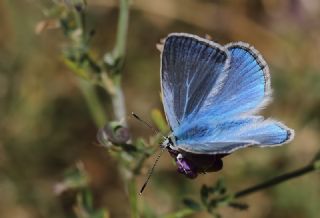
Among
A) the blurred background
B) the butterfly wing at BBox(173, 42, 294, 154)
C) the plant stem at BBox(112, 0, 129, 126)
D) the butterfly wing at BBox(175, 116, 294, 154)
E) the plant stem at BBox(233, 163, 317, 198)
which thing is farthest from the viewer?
the blurred background

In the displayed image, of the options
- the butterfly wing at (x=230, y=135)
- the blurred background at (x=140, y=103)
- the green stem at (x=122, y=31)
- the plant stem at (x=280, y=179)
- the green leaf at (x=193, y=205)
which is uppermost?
the butterfly wing at (x=230, y=135)

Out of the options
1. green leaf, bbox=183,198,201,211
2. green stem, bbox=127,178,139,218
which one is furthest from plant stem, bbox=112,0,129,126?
green leaf, bbox=183,198,201,211

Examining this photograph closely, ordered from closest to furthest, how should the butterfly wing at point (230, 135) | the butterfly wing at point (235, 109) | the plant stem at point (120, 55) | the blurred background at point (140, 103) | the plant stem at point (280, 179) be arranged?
1. the butterfly wing at point (230, 135)
2. the butterfly wing at point (235, 109)
3. the plant stem at point (280, 179)
4. the plant stem at point (120, 55)
5. the blurred background at point (140, 103)

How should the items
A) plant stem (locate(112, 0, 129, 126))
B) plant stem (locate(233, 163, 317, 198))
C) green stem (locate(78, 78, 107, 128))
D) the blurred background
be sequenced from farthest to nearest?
the blurred background
green stem (locate(78, 78, 107, 128))
plant stem (locate(112, 0, 129, 126))
plant stem (locate(233, 163, 317, 198))

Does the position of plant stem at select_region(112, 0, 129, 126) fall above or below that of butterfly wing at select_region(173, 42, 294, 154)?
below

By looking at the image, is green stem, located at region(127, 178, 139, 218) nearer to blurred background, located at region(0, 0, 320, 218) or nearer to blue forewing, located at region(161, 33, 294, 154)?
blue forewing, located at region(161, 33, 294, 154)

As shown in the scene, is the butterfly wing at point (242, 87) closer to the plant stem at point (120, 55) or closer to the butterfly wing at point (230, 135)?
the butterfly wing at point (230, 135)

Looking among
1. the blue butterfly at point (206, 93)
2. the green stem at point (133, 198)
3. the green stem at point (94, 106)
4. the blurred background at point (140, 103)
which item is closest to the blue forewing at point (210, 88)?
the blue butterfly at point (206, 93)
